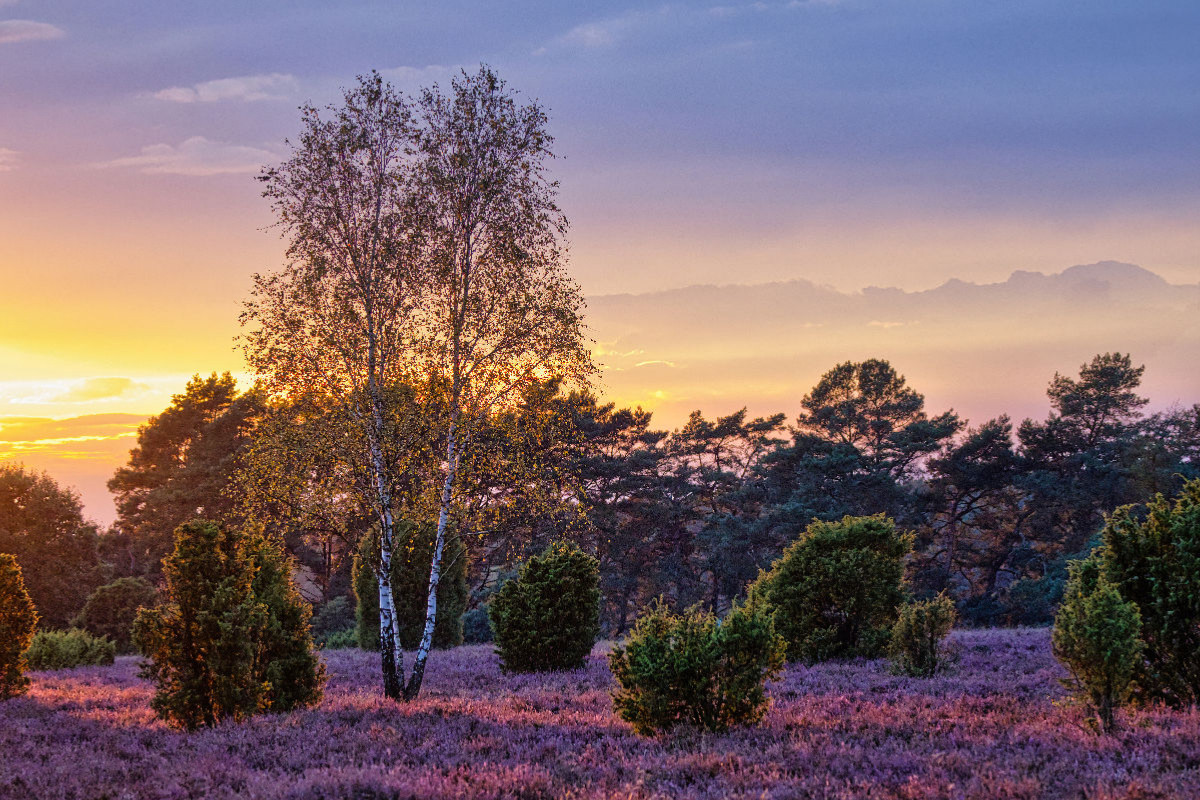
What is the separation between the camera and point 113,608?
3762cm

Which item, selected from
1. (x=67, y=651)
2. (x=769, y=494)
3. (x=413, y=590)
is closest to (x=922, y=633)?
(x=413, y=590)

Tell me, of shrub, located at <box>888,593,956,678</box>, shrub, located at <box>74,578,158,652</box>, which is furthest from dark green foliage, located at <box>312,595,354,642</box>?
shrub, located at <box>888,593,956,678</box>

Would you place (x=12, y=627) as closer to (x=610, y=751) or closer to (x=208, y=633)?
(x=208, y=633)

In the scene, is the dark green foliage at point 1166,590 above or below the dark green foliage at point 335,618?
above

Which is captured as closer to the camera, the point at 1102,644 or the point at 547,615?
the point at 1102,644

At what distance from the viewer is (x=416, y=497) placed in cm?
1780

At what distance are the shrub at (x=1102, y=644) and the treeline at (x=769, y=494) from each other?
29.0 meters

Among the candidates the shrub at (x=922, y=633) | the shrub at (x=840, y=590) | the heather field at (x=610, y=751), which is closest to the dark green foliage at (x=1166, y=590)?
the heather field at (x=610, y=751)

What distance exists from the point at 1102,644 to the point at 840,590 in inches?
423

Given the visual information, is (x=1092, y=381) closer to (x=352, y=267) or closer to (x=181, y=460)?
(x=352, y=267)

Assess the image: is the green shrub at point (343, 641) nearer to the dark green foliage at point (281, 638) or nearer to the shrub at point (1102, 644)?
the dark green foliage at point (281, 638)

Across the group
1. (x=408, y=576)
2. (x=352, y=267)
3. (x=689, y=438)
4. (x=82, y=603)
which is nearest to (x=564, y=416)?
(x=352, y=267)

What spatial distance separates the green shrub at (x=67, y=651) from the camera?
2719 centimetres

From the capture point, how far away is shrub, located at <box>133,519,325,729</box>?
12555 mm
